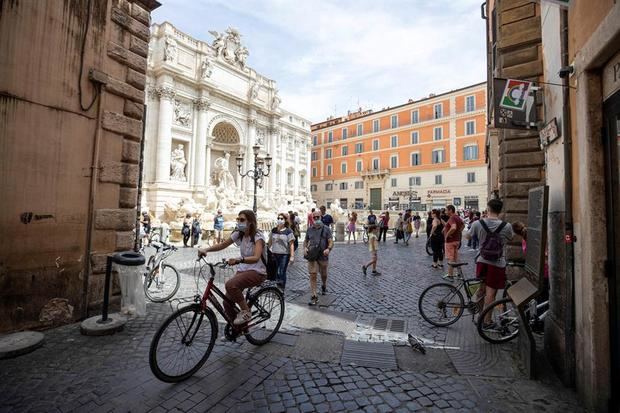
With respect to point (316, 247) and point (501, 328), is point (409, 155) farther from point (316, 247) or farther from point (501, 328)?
point (501, 328)

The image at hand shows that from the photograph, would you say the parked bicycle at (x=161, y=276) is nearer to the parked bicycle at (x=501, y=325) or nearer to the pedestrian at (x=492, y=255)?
the parked bicycle at (x=501, y=325)

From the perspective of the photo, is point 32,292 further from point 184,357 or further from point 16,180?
point 184,357

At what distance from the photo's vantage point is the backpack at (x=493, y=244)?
4316 millimetres

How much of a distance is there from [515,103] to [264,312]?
4.71m

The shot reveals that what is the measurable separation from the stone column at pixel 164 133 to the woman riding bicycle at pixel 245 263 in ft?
76.2

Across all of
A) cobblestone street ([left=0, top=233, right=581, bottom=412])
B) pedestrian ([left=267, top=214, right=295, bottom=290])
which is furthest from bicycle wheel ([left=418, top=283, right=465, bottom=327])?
pedestrian ([left=267, top=214, right=295, bottom=290])

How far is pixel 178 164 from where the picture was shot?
2611 cm

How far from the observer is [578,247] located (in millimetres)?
2988

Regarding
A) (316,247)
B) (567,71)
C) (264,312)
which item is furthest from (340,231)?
(567,71)

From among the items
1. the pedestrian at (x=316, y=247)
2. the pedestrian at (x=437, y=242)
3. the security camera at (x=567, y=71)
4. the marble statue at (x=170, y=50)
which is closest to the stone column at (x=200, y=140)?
the marble statue at (x=170, y=50)

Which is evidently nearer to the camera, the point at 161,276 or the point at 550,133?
the point at 550,133

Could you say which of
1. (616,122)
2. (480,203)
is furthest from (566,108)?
(480,203)

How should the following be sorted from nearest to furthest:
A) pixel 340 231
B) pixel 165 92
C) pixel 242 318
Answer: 1. pixel 242 318
2. pixel 340 231
3. pixel 165 92

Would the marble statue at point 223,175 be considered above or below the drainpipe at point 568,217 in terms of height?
above
